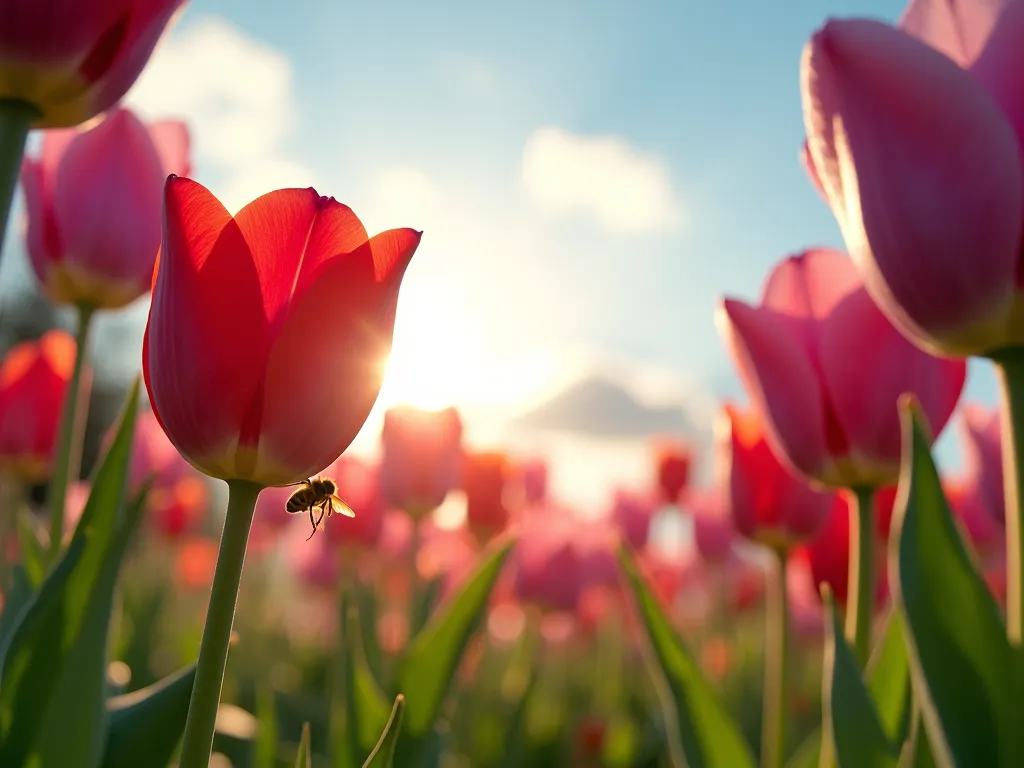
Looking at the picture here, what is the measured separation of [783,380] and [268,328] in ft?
2.36

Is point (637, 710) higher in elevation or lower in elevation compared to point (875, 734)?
lower

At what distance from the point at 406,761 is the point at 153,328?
72 cm

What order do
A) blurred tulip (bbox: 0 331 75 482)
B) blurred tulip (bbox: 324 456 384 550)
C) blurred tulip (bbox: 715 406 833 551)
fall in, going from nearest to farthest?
blurred tulip (bbox: 715 406 833 551)
blurred tulip (bbox: 0 331 75 482)
blurred tulip (bbox: 324 456 384 550)

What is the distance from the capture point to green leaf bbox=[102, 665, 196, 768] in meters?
0.90

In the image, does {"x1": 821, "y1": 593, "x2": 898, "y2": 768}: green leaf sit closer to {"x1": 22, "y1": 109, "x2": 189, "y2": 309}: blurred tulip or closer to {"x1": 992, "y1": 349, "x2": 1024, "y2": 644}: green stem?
{"x1": 992, "y1": 349, "x2": 1024, "y2": 644}: green stem

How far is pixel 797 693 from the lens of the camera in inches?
140

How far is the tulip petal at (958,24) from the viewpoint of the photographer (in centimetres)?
77

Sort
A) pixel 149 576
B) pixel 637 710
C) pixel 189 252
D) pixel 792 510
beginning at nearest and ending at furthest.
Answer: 1. pixel 189 252
2. pixel 792 510
3. pixel 637 710
4. pixel 149 576

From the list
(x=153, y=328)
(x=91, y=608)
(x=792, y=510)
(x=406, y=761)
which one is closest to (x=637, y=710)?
(x=792, y=510)

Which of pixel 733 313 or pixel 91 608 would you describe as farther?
pixel 733 313

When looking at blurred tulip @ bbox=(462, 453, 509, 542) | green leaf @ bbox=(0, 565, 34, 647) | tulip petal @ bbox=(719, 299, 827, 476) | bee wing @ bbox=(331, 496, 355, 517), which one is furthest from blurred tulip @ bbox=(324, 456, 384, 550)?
tulip petal @ bbox=(719, 299, 827, 476)

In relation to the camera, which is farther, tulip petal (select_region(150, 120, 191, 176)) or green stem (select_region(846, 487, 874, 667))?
tulip petal (select_region(150, 120, 191, 176))

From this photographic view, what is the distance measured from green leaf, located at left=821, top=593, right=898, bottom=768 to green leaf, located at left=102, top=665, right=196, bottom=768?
2.14 ft

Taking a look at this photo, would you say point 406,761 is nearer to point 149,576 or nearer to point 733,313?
point 733,313
